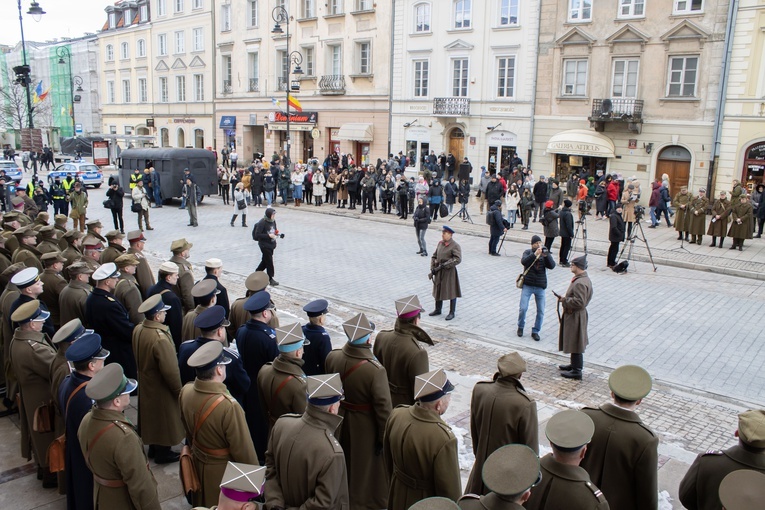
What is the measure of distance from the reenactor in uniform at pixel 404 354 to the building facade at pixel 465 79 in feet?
84.4

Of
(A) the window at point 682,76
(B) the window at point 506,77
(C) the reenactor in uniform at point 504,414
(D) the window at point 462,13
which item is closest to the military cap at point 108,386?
(C) the reenactor in uniform at point 504,414

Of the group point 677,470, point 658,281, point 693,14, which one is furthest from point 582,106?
point 677,470

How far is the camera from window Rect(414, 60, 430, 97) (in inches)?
1325

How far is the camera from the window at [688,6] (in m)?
24.7

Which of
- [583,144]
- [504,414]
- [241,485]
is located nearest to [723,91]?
[583,144]

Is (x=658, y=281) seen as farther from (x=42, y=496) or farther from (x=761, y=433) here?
(x=42, y=496)

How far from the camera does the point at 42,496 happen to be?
19.5ft

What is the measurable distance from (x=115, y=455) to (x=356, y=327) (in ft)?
6.99

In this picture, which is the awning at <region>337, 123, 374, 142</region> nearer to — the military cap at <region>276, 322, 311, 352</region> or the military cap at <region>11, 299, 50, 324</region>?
the military cap at <region>11, 299, 50, 324</region>

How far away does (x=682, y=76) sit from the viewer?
25.6 metres

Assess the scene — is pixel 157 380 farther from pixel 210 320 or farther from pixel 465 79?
pixel 465 79

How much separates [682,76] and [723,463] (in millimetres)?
25187

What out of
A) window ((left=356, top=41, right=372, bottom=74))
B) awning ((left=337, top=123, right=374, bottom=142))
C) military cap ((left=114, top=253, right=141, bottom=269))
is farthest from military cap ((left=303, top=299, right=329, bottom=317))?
window ((left=356, top=41, right=372, bottom=74))

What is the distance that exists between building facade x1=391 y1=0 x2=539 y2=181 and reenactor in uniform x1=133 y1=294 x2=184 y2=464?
2638 cm
